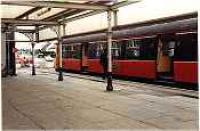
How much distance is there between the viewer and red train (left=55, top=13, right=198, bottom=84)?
14.4m

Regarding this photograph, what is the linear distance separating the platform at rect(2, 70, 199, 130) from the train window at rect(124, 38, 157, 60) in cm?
394

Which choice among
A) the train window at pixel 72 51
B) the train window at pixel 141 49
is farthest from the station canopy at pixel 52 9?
the train window at pixel 72 51

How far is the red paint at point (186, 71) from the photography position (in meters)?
14.0

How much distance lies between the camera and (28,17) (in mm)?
20172

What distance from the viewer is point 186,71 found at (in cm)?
1441

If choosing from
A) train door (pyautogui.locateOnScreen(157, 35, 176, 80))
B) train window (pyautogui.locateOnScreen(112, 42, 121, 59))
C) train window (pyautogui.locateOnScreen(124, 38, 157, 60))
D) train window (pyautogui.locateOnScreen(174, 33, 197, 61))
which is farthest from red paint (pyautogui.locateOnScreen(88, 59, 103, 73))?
train window (pyautogui.locateOnScreen(174, 33, 197, 61))

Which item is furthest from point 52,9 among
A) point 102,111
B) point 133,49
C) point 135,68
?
point 102,111

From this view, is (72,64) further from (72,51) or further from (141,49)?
(141,49)

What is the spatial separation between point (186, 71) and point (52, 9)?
268 inches

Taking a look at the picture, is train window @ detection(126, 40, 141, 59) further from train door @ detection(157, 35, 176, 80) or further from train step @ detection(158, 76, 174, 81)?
train step @ detection(158, 76, 174, 81)

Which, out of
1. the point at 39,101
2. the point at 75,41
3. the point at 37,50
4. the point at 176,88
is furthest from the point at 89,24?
the point at 37,50

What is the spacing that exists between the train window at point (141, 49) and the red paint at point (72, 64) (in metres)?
7.89

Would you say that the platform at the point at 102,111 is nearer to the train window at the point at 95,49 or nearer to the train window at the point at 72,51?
the train window at the point at 95,49

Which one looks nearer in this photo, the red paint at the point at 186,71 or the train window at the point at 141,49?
the red paint at the point at 186,71
